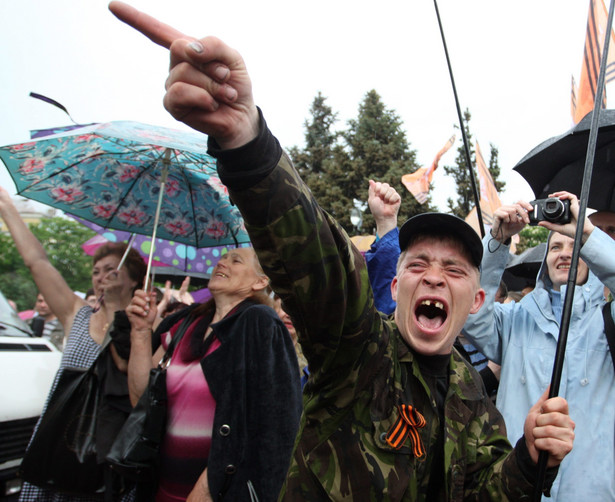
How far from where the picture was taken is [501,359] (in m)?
2.72

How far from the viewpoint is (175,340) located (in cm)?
296

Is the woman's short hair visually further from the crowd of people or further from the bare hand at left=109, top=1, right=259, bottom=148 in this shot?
the bare hand at left=109, top=1, right=259, bottom=148

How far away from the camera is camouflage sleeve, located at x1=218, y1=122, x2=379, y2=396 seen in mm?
1051

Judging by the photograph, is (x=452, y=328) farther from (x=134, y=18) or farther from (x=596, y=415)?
(x=134, y=18)

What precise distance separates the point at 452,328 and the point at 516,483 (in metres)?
0.49

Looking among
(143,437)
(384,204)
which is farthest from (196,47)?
(143,437)

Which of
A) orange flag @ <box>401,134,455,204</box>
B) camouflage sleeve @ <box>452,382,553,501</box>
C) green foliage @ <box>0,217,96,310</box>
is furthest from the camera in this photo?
green foliage @ <box>0,217,96,310</box>

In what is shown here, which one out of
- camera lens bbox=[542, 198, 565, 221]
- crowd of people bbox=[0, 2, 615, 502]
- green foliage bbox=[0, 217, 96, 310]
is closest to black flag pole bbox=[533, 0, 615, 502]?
crowd of people bbox=[0, 2, 615, 502]

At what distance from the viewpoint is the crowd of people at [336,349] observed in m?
A: 1.07

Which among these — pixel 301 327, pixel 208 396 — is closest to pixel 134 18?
pixel 301 327

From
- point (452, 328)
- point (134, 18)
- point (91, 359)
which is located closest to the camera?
point (134, 18)

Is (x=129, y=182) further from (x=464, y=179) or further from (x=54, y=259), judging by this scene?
(x=54, y=259)

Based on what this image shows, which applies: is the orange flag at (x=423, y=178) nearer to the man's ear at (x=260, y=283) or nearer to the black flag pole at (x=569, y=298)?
the man's ear at (x=260, y=283)

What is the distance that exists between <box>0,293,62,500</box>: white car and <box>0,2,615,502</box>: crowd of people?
220 millimetres
